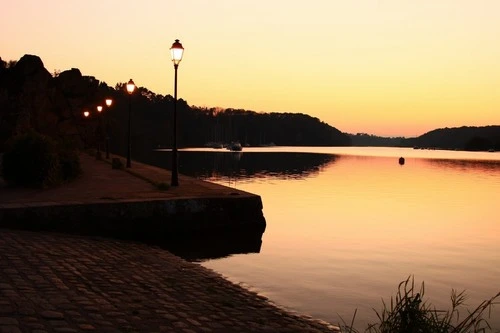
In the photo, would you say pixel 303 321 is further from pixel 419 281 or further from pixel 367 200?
pixel 367 200

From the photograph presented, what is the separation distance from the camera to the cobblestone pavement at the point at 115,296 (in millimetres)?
6277

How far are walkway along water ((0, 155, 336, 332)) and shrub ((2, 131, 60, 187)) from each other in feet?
4.87

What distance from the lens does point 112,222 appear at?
13781 mm

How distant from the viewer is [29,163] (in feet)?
61.8

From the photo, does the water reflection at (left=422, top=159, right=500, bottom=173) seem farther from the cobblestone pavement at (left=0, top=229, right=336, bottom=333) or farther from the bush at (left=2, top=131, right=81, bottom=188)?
the cobblestone pavement at (left=0, top=229, right=336, bottom=333)

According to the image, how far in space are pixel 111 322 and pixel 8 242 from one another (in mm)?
5026

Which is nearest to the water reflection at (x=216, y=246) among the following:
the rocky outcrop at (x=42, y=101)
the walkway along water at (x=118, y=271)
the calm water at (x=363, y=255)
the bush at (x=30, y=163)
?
the calm water at (x=363, y=255)

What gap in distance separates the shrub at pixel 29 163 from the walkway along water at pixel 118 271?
4.87 ft

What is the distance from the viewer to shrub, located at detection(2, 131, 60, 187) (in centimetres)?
1870

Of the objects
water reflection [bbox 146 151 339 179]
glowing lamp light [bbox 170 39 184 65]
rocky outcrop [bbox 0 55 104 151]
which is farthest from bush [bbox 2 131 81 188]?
water reflection [bbox 146 151 339 179]

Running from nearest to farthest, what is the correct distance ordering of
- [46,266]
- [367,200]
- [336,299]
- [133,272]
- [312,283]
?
[46,266], [133,272], [336,299], [312,283], [367,200]

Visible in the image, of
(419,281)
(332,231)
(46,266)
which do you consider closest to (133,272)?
(46,266)

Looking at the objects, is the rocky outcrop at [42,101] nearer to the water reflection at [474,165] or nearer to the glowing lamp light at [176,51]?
the glowing lamp light at [176,51]

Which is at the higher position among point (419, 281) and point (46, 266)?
point (46, 266)
